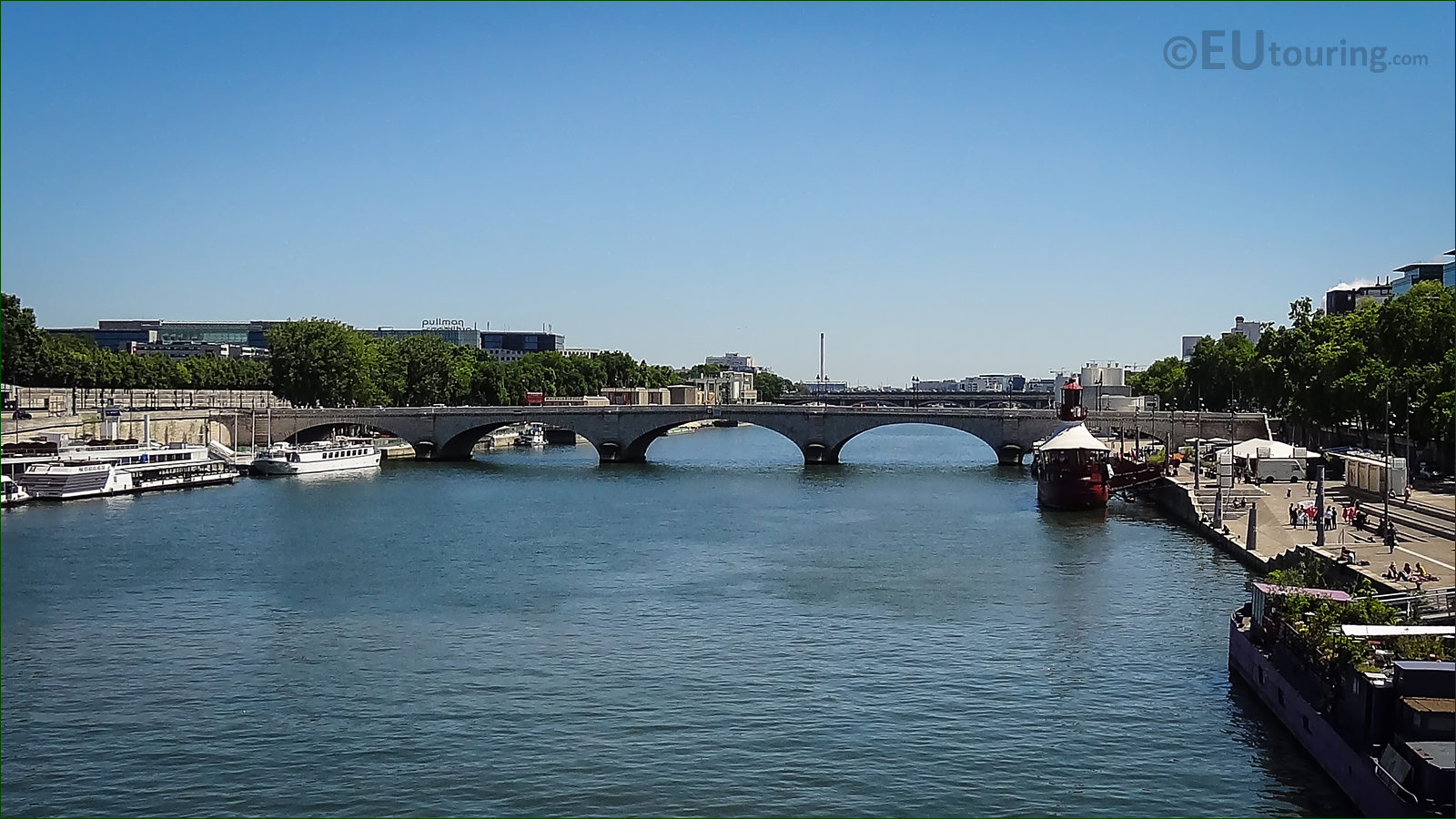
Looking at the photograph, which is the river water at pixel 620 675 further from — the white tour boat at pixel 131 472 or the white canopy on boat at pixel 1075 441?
the white canopy on boat at pixel 1075 441

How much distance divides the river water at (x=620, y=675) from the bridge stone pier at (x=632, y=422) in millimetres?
33274

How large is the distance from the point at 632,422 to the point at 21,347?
1281 inches

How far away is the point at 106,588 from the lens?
29.5 m

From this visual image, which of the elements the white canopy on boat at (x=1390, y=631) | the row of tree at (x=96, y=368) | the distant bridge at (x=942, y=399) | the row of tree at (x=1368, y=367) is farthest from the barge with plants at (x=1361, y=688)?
the distant bridge at (x=942, y=399)

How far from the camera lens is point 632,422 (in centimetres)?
8200

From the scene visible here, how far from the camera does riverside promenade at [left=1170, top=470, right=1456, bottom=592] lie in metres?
29.9

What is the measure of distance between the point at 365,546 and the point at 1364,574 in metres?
26.8

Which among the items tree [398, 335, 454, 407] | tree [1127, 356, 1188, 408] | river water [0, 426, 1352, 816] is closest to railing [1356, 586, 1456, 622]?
river water [0, 426, 1352, 816]

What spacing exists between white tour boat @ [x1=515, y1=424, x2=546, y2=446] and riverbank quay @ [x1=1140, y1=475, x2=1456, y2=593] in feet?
195

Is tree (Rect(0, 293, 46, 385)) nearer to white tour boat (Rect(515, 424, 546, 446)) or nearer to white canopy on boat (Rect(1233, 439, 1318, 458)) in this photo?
white tour boat (Rect(515, 424, 546, 446))

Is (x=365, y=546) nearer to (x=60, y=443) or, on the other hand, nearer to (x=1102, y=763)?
(x=60, y=443)

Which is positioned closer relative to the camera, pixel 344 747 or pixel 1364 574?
pixel 344 747

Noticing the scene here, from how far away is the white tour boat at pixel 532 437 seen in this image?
342 ft

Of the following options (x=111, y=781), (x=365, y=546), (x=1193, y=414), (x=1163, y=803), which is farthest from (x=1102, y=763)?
(x=1193, y=414)
